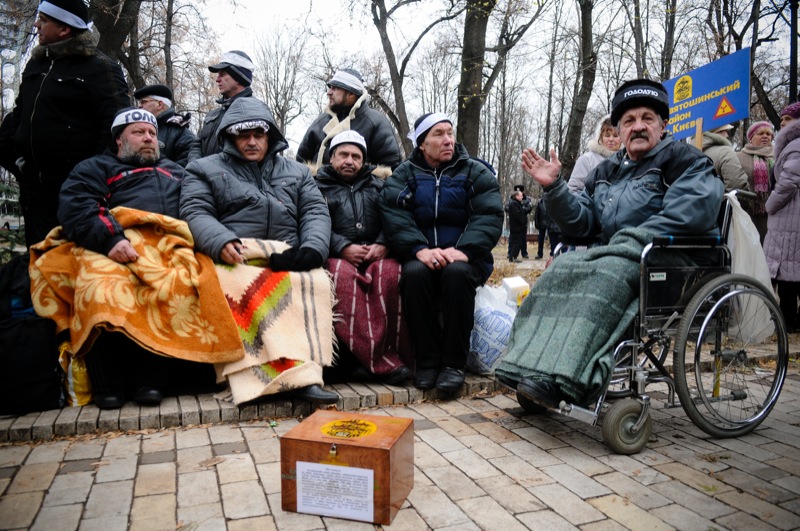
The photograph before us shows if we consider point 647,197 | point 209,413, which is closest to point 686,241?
point 647,197

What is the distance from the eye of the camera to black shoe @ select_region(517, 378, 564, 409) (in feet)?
9.08

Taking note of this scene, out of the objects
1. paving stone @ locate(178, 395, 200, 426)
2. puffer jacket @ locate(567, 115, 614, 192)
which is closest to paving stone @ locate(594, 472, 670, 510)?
paving stone @ locate(178, 395, 200, 426)

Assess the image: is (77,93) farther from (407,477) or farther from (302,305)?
(407,477)

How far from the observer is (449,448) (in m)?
2.84

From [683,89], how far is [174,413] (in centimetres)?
588

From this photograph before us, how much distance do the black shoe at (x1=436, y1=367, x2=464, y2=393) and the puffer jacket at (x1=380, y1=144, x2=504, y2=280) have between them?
706 millimetres

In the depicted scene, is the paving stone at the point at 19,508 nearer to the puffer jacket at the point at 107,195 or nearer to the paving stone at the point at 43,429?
the paving stone at the point at 43,429

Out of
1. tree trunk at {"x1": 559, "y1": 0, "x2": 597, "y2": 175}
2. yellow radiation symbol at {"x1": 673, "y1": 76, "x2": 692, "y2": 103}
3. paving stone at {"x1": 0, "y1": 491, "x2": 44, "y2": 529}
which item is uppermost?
tree trunk at {"x1": 559, "y1": 0, "x2": 597, "y2": 175}

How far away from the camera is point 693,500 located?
231cm

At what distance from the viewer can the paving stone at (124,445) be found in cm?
274

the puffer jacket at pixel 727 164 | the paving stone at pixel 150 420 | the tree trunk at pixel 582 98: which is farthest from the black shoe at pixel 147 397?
Answer: the tree trunk at pixel 582 98

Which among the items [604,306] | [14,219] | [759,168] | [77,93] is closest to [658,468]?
[604,306]

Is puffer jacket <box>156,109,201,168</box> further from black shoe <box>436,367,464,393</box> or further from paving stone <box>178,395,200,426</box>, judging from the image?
black shoe <box>436,367,464,393</box>

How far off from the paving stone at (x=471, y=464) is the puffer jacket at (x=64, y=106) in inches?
113
